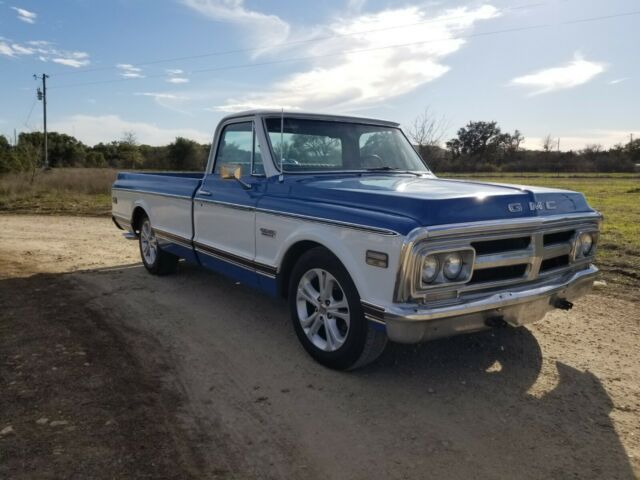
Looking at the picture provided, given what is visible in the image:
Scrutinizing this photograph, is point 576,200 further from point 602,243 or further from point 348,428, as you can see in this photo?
point 602,243

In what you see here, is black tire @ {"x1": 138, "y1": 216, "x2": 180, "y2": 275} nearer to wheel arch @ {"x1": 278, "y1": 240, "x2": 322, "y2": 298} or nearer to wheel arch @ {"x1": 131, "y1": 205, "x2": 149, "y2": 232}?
wheel arch @ {"x1": 131, "y1": 205, "x2": 149, "y2": 232}

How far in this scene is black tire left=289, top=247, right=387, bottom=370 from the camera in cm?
340

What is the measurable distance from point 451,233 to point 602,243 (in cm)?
716

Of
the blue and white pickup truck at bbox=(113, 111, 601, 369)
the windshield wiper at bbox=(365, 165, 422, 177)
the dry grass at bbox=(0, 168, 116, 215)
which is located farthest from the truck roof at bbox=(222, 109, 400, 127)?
the dry grass at bbox=(0, 168, 116, 215)

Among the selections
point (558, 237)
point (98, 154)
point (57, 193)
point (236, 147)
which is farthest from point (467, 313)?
point (98, 154)

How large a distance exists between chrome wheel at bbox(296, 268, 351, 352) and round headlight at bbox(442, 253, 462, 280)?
75cm

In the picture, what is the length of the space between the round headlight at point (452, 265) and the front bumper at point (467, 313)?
→ 0.61ft

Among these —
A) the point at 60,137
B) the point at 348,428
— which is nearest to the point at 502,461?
the point at 348,428

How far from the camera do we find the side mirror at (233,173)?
14.8 ft

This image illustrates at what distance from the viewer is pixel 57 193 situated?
1908 centimetres

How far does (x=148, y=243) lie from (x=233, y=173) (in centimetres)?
282

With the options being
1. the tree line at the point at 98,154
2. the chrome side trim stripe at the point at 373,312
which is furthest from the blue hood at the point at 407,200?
the tree line at the point at 98,154

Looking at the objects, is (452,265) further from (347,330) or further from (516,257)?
(347,330)

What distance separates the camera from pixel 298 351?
4156 mm
